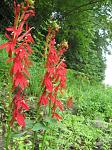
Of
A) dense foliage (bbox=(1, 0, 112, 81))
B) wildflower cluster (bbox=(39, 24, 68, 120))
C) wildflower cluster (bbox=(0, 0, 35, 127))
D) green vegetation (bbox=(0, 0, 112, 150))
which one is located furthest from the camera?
dense foliage (bbox=(1, 0, 112, 81))

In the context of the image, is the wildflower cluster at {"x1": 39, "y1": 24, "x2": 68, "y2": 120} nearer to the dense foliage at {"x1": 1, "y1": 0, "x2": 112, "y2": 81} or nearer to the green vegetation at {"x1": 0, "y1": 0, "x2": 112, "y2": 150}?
the green vegetation at {"x1": 0, "y1": 0, "x2": 112, "y2": 150}

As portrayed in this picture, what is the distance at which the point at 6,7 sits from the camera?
1216 cm

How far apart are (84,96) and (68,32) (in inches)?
242

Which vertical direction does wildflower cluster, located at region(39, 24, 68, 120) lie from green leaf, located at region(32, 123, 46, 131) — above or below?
above

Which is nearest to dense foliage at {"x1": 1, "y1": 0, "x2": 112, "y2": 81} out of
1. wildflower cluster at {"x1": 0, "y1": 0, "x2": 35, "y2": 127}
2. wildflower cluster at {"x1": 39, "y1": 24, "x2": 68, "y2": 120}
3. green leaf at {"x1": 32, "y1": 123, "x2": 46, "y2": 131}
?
wildflower cluster at {"x1": 39, "y1": 24, "x2": 68, "y2": 120}

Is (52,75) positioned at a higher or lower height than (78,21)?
lower

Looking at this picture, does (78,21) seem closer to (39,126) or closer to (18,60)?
(39,126)

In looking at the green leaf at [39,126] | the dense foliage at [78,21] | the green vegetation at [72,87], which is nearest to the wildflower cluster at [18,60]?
the green vegetation at [72,87]

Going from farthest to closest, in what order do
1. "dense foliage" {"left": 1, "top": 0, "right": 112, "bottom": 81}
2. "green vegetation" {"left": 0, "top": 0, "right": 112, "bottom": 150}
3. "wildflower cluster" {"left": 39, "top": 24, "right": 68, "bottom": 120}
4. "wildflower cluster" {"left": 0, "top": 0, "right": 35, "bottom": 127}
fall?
"dense foliage" {"left": 1, "top": 0, "right": 112, "bottom": 81}, "green vegetation" {"left": 0, "top": 0, "right": 112, "bottom": 150}, "wildflower cluster" {"left": 39, "top": 24, "right": 68, "bottom": 120}, "wildflower cluster" {"left": 0, "top": 0, "right": 35, "bottom": 127}

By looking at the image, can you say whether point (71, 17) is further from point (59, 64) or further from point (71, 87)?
point (59, 64)

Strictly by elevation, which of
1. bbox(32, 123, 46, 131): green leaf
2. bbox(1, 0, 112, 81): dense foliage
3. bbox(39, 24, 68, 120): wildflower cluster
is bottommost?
bbox(32, 123, 46, 131): green leaf

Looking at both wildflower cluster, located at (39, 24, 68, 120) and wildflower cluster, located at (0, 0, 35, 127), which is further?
wildflower cluster, located at (39, 24, 68, 120)

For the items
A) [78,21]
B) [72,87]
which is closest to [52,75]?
[72,87]

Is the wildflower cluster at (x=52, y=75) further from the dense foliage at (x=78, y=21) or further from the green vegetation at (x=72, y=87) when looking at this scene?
the dense foliage at (x=78, y=21)
